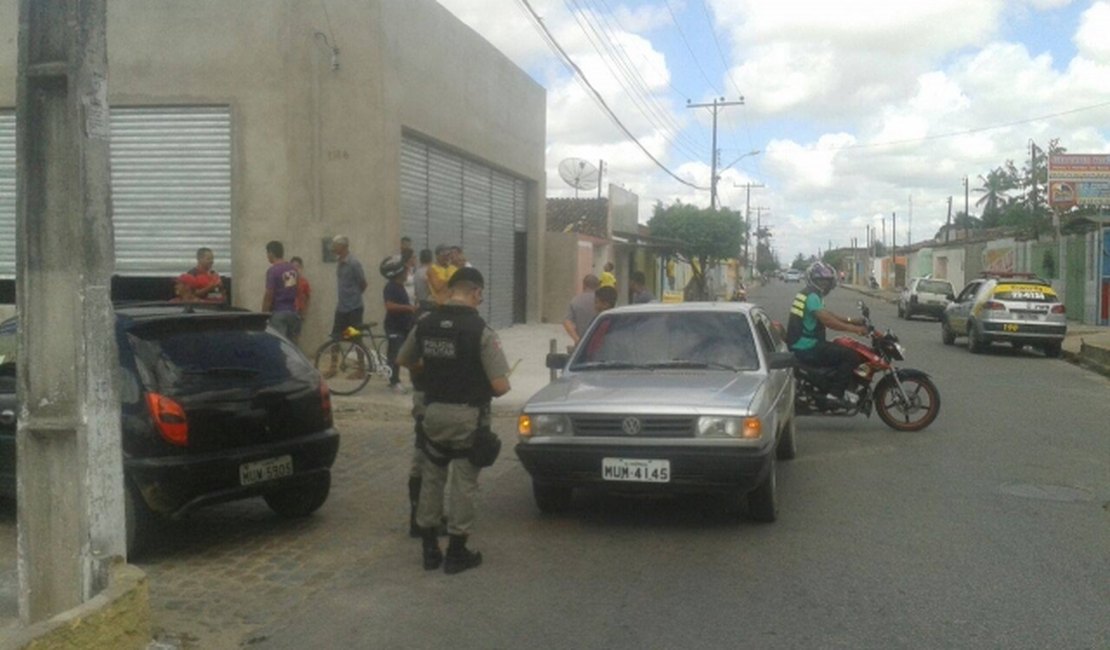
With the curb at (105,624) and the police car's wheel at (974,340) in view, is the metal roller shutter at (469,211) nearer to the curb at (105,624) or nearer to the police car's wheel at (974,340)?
the police car's wheel at (974,340)

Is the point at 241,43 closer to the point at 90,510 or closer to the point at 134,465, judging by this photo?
the point at 134,465

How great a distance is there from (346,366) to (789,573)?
8082mm

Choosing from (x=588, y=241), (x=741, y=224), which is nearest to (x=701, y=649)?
(x=588, y=241)

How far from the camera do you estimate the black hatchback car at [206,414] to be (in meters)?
6.57

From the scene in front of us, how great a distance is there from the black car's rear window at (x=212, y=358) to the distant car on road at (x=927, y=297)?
1356 inches

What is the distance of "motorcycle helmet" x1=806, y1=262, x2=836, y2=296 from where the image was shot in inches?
443

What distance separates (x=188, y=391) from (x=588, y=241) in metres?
25.2

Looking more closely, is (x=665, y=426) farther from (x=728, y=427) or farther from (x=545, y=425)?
(x=545, y=425)

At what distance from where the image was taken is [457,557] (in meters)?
6.59

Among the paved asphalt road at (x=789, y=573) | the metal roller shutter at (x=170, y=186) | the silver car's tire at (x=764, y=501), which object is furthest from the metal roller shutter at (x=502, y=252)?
the silver car's tire at (x=764, y=501)

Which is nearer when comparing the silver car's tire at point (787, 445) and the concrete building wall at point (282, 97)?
the silver car's tire at point (787, 445)

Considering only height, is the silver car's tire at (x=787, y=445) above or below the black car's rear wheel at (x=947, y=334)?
below

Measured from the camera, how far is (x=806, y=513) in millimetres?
8047

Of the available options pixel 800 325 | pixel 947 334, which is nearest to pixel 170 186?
pixel 800 325
